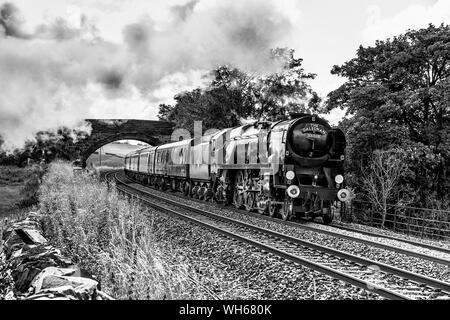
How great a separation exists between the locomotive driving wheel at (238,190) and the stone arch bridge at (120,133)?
110 ft

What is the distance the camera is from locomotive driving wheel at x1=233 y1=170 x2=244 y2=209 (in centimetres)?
1753

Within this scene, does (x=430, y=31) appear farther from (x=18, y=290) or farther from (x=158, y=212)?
(x=18, y=290)

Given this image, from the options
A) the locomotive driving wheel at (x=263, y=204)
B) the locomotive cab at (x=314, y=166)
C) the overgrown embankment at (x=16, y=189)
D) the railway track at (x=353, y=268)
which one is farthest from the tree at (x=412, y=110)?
the overgrown embankment at (x=16, y=189)

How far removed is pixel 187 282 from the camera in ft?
19.2

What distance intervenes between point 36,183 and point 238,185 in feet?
34.9

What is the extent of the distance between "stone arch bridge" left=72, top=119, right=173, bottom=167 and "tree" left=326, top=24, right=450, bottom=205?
3177 cm

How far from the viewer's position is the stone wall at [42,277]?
4.27 meters

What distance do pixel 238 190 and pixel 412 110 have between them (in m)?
9.25

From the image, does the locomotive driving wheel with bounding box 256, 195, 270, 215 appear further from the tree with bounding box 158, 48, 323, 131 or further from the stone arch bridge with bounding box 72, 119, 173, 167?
the stone arch bridge with bounding box 72, 119, 173, 167

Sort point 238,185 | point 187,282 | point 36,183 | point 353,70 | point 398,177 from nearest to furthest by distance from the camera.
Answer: point 187,282 < point 238,185 < point 398,177 < point 36,183 < point 353,70

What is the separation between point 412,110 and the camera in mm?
20844

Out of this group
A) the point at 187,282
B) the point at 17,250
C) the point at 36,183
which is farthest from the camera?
the point at 36,183

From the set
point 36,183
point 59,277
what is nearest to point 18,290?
point 59,277

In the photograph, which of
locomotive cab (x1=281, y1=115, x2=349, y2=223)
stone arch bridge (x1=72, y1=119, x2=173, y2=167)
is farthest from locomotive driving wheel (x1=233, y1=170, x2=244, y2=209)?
stone arch bridge (x1=72, y1=119, x2=173, y2=167)
